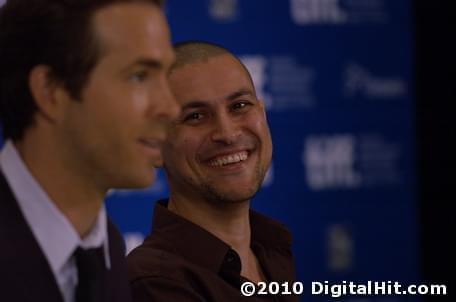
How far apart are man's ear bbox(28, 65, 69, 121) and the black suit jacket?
0.35 feet

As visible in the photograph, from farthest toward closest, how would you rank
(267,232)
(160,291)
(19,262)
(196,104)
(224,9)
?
(224,9), (267,232), (196,104), (160,291), (19,262)

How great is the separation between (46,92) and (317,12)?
7.14 feet

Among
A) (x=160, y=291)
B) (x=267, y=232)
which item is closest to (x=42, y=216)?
(x=160, y=291)

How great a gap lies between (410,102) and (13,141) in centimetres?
236

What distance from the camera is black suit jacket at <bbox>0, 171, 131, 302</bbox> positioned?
102 cm

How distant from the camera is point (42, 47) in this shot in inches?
41.5

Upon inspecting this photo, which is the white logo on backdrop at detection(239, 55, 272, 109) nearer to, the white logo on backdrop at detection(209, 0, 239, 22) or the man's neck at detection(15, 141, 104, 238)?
the white logo on backdrop at detection(209, 0, 239, 22)

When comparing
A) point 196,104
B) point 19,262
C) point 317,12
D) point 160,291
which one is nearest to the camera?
point 19,262

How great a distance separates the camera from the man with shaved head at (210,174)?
1.68 metres

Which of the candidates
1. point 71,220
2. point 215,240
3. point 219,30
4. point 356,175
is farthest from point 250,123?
point 356,175

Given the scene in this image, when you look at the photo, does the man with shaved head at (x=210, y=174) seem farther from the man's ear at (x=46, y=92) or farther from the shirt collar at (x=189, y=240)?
the man's ear at (x=46, y=92)

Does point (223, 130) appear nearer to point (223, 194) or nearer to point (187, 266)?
point (223, 194)

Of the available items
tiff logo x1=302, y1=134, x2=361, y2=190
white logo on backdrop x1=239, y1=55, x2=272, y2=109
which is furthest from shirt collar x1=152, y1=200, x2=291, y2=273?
tiff logo x1=302, y1=134, x2=361, y2=190

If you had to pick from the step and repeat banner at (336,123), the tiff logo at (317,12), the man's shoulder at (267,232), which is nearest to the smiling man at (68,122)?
the man's shoulder at (267,232)
